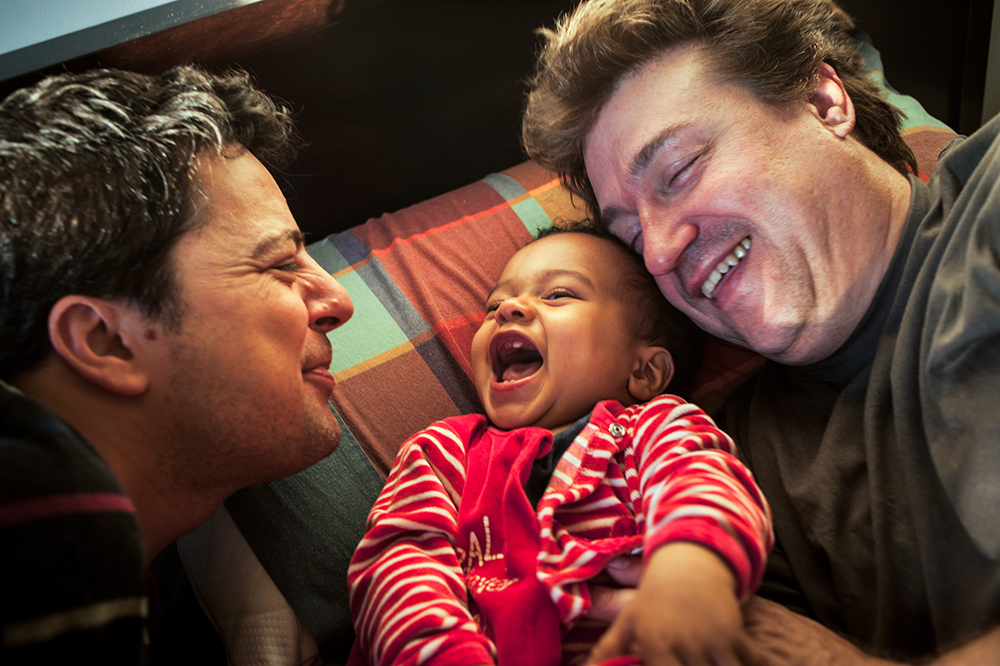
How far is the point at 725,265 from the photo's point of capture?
125cm

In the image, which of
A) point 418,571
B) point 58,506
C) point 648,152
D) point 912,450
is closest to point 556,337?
point 648,152

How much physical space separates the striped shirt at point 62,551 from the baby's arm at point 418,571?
332 millimetres

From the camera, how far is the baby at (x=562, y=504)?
0.72 metres

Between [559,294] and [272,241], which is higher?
[272,241]

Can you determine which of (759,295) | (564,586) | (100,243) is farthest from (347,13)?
(564,586)

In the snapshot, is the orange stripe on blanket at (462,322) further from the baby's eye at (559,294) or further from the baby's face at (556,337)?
the baby's eye at (559,294)

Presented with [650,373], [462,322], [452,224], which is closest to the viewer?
[650,373]

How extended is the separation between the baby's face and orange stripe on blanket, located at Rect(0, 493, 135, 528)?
28.5 inches

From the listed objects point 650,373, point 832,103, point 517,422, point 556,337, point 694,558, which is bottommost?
point 650,373

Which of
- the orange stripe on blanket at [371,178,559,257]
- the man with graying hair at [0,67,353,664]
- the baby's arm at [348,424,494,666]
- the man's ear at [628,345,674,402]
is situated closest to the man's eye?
the man with graying hair at [0,67,353,664]

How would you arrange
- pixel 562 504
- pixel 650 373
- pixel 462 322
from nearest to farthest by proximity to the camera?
pixel 562 504
pixel 650 373
pixel 462 322

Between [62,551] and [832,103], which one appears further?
[832,103]

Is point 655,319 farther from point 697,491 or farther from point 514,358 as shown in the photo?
point 697,491

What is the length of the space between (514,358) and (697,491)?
2.28 feet
